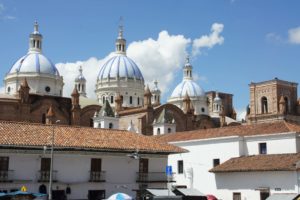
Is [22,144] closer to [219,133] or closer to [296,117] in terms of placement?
[219,133]

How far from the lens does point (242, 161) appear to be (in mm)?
35688

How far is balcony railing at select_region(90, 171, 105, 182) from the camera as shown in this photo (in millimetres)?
29009

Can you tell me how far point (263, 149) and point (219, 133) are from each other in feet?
15.0

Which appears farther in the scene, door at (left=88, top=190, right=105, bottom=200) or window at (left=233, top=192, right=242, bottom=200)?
window at (left=233, top=192, right=242, bottom=200)

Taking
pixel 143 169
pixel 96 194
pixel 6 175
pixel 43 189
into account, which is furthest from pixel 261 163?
pixel 6 175

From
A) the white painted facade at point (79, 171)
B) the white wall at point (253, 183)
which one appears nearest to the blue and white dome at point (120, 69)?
the white wall at point (253, 183)

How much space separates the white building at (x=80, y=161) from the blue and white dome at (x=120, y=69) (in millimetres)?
41940

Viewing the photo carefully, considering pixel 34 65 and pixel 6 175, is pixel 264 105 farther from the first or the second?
pixel 6 175

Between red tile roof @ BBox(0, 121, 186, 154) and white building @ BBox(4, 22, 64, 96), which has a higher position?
white building @ BBox(4, 22, 64, 96)

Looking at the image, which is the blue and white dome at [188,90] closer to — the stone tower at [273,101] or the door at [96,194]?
the stone tower at [273,101]

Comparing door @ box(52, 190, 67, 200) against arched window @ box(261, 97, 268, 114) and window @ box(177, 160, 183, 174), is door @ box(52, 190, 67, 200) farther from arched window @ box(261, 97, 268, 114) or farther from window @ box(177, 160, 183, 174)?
arched window @ box(261, 97, 268, 114)

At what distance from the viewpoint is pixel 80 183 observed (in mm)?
28594

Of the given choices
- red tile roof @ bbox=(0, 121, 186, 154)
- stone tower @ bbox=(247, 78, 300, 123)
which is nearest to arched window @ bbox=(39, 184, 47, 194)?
red tile roof @ bbox=(0, 121, 186, 154)

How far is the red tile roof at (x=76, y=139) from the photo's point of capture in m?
27.8
